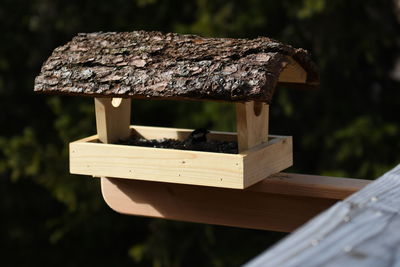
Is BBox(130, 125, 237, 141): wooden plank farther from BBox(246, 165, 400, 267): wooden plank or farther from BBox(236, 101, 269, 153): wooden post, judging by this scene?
BBox(246, 165, 400, 267): wooden plank

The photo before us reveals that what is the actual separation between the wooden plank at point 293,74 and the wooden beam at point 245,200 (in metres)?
0.29

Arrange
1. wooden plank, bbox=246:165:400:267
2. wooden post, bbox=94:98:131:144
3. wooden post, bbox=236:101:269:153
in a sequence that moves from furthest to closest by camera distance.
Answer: wooden post, bbox=94:98:131:144, wooden post, bbox=236:101:269:153, wooden plank, bbox=246:165:400:267

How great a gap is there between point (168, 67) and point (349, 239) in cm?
114

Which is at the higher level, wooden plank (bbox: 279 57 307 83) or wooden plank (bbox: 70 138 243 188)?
wooden plank (bbox: 279 57 307 83)

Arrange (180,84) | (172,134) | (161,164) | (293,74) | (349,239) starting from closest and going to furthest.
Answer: (349,239), (180,84), (161,164), (293,74), (172,134)

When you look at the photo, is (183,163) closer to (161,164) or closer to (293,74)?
(161,164)

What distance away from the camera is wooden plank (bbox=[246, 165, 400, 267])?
0.61 m

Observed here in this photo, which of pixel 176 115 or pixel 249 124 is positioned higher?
pixel 249 124

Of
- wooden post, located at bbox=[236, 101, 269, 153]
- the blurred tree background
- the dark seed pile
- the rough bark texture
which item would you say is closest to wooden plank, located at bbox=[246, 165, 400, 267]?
the rough bark texture

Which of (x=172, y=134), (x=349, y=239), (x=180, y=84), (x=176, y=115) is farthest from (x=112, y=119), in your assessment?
(x=176, y=115)

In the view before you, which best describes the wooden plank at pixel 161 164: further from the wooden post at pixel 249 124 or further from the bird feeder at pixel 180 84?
the wooden post at pixel 249 124

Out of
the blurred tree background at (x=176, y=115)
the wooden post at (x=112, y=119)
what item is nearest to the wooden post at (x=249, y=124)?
the wooden post at (x=112, y=119)

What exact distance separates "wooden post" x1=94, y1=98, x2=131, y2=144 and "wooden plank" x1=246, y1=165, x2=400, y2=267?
1.31 m

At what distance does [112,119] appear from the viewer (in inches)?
81.6
